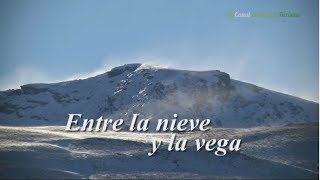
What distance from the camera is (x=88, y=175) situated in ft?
175

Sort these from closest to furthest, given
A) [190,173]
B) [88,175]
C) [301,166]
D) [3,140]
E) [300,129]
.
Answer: [88,175] < [190,173] < [301,166] < [3,140] < [300,129]

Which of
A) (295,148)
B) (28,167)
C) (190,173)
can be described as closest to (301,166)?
(295,148)

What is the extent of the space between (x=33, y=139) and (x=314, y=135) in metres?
40.1

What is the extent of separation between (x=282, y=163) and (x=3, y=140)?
36813 mm

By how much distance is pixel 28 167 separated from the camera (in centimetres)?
5416

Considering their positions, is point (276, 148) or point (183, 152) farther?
point (276, 148)

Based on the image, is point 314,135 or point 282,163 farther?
point 314,135

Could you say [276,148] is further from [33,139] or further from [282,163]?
[33,139]

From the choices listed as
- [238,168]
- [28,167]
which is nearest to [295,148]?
[238,168]

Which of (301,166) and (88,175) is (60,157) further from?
(301,166)

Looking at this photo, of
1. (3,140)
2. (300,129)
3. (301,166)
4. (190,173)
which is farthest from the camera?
(300,129)

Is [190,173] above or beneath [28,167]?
beneath

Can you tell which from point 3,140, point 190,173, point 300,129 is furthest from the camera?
point 300,129

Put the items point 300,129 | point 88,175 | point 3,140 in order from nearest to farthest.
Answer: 1. point 88,175
2. point 3,140
3. point 300,129
